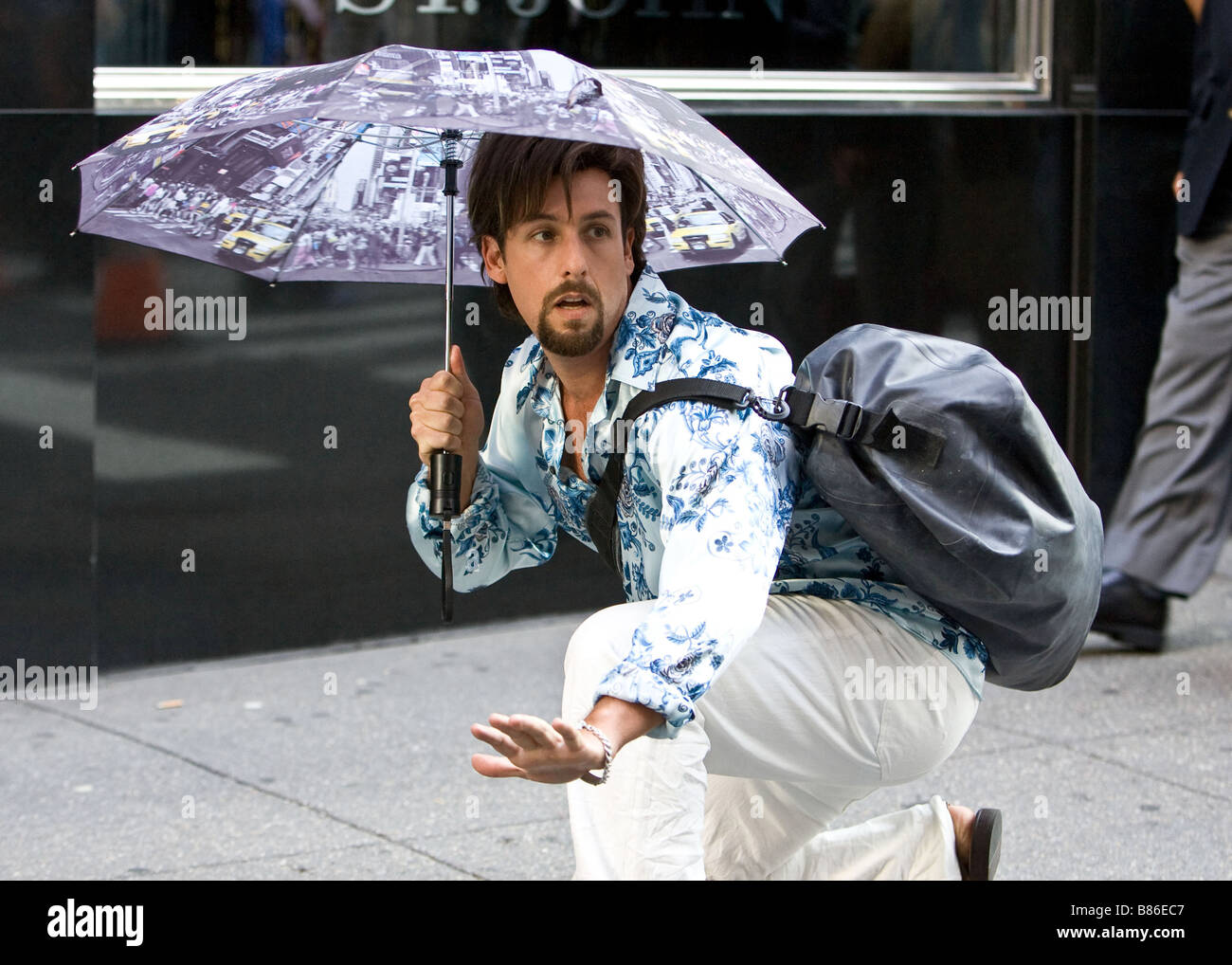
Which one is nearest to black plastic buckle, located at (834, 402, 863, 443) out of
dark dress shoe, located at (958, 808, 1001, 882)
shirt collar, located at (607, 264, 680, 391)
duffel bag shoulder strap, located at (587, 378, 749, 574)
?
duffel bag shoulder strap, located at (587, 378, 749, 574)

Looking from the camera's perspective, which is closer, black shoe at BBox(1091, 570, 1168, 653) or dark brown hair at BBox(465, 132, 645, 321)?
dark brown hair at BBox(465, 132, 645, 321)

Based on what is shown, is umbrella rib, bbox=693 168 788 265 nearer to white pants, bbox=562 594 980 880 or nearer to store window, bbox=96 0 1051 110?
white pants, bbox=562 594 980 880

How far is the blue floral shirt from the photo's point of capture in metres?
2.42

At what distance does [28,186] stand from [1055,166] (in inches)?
145

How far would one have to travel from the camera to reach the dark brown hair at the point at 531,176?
9.07 feet

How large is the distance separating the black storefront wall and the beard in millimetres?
2673

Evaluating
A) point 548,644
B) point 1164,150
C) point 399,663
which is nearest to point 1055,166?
point 1164,150

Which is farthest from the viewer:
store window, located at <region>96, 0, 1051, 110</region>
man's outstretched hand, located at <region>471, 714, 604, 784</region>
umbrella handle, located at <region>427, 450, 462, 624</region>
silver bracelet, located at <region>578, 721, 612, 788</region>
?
store window, located at <region>96, 0, 1051, 110</region>

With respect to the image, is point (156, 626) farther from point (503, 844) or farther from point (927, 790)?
point (927, 790)

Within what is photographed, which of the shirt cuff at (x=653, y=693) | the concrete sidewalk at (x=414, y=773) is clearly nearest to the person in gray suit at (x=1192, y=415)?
the concrete sidewalk at (x=414, y=773)

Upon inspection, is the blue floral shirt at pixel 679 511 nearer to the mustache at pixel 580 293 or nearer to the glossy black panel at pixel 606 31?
the mustache at pixel 580 293

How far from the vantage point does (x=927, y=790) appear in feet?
14.4

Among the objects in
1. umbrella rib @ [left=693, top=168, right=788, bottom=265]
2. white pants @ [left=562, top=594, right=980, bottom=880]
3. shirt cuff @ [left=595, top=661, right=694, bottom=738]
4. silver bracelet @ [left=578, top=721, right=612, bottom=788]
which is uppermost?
umbrella rib @ [left=693, top=168, right=788, bottom=265]
